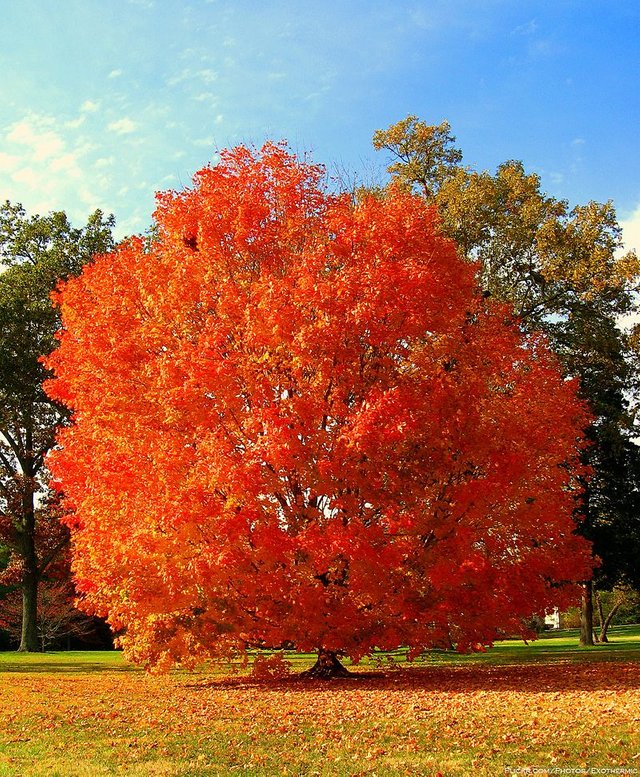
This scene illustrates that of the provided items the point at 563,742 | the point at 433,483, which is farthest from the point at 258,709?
the point at 433,483

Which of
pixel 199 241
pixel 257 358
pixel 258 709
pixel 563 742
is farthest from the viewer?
pixel 199 241

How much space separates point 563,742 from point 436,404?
9.07 metres

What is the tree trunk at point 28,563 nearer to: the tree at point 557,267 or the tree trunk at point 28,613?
the tree trunk at point 28,613

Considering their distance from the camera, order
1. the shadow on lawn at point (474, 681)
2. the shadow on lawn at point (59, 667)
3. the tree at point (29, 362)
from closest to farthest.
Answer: the shadow on lawn at point (474, 681)
the shadow on lawn at point (59, 667)
the tree at point (29, 362)

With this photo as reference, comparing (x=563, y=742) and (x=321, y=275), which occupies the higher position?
(x=321, y=275)

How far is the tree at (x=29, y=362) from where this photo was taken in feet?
111

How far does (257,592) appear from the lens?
54.1ft

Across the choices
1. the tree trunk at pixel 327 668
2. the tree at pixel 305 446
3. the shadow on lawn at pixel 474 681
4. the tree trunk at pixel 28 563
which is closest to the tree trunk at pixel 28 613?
the tree trunk at pixel 28 563

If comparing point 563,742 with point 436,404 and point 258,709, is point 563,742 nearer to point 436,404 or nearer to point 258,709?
point 258,709

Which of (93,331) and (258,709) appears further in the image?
(93,331)

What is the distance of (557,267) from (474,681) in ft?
57.5

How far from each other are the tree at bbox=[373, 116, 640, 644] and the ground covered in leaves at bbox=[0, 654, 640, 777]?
50.8 ft

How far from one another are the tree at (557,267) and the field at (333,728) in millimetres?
15681

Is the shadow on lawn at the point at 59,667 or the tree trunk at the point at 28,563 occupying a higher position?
the tree trunk at the point at 28,563
